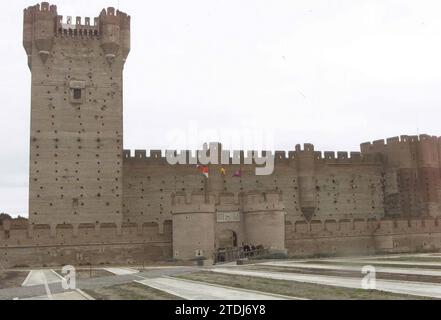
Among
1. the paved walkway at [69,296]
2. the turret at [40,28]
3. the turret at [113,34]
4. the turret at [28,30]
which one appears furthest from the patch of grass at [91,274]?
the turret at [28,30]

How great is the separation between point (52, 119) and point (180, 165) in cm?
935

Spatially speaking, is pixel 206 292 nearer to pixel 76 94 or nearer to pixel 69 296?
pixel 69 296

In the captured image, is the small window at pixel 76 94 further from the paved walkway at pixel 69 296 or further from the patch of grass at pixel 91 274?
the paved walkway at pixel 69 296

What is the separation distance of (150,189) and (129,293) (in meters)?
27.2

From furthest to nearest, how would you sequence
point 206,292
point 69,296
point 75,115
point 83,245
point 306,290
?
1. point 75,115
2. point 83,245
3. point 206,292
4. point 69,296
5. point 306,290

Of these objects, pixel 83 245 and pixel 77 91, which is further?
pixel 77 91

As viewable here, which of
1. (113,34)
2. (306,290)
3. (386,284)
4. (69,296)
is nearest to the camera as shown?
(306,290)

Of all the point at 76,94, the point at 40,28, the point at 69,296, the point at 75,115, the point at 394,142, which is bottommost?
the point at 69,296

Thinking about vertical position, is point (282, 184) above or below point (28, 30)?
below

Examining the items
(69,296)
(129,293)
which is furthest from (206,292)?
(69,296)

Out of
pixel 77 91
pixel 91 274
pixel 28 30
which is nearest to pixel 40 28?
pixel 28 30

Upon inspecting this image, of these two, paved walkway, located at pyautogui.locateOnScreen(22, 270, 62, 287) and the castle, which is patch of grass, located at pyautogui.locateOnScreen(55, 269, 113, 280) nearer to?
paved walkway, located at pyautogui.locateOnScreen(22, 270, 62, 287)

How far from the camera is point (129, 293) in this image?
40.1 feet
